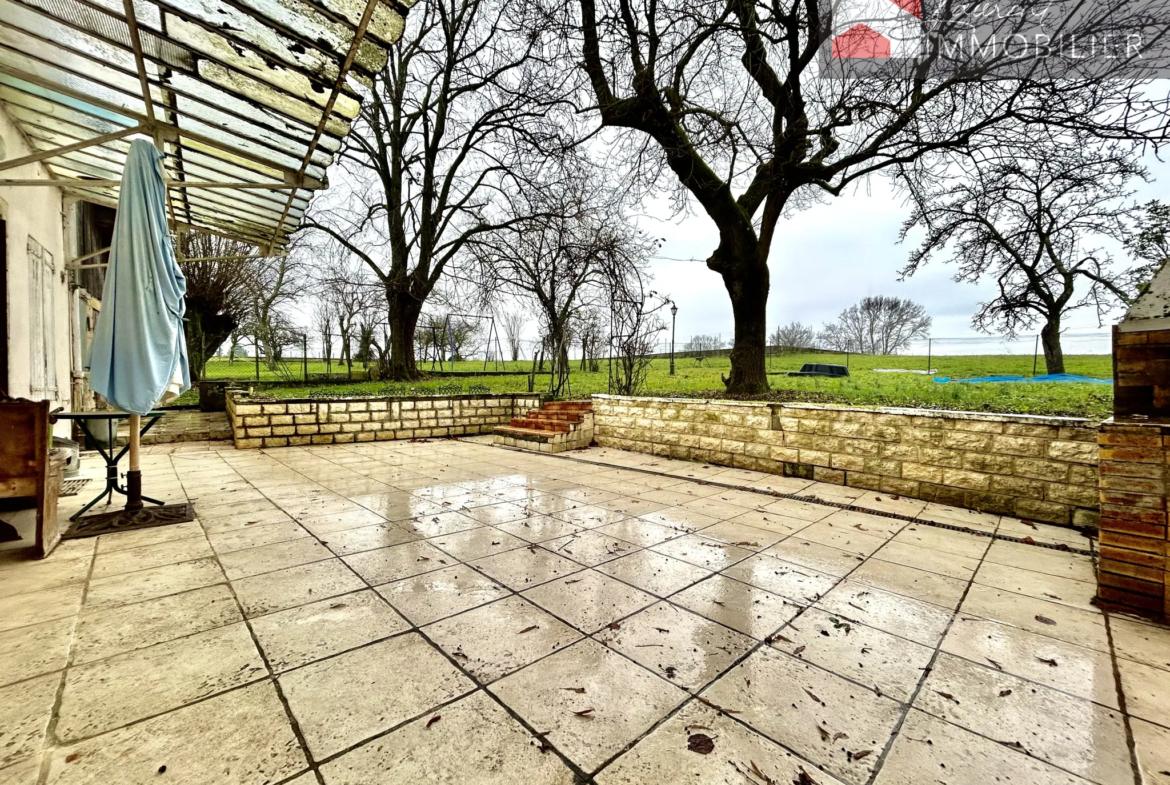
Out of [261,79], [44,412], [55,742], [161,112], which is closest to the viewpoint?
[55,742]

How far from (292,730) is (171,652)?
0.91 metres

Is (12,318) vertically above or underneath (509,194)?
underneath

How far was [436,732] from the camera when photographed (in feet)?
4.77

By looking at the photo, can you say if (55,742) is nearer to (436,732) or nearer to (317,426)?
(436,732)

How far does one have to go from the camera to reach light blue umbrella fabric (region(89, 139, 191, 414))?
322 centimetres

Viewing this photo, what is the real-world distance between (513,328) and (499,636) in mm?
16929

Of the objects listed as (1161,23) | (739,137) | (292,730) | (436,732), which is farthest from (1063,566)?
(739,137)

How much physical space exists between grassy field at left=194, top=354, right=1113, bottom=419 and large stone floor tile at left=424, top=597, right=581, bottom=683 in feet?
16.4

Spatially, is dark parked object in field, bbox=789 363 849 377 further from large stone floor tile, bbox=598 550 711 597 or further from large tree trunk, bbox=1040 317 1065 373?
large stone floor tile, bbox=598 550 711 597

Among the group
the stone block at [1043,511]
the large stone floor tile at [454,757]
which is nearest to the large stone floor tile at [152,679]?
the large stone floor tile at [454,757]

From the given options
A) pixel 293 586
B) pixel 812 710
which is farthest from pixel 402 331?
pixel 812 710

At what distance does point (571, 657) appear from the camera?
188cm

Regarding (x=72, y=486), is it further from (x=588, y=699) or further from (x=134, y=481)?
(x=588, y=699)

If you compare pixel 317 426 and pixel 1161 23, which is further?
pixel 317 426
